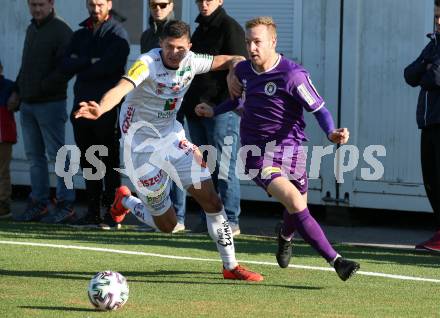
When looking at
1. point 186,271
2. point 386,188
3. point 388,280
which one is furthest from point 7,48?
point 388,280

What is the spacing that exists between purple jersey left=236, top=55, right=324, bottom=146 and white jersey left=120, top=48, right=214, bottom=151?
0.64m

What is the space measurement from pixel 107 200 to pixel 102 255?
8.09 ft

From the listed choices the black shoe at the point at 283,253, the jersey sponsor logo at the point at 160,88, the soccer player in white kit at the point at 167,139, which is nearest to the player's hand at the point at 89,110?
the soccer player in white kit at the point at 167,139

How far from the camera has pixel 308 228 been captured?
9.45 m

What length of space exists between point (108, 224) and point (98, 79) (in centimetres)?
161

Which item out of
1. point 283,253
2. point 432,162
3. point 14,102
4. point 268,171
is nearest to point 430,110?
point 432,162

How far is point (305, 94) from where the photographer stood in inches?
379

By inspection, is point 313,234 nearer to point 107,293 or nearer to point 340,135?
point 340,135

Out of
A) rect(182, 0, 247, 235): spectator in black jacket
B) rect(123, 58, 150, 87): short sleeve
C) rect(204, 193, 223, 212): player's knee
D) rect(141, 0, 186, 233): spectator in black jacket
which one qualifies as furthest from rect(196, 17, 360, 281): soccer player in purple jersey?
rect(141, 0, 186, 233): spectator in black jacket

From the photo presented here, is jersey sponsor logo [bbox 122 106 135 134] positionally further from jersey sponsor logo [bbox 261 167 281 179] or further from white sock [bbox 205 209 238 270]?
jersey sponsor logo [bbox 261 167 281 179]

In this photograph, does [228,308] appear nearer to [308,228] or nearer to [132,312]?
[132,312]

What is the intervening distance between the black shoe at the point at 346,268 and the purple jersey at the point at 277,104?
1.18m

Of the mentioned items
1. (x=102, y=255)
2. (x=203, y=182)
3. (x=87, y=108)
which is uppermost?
(x=87, y=108)

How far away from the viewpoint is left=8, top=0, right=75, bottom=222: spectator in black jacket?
45.8ft
